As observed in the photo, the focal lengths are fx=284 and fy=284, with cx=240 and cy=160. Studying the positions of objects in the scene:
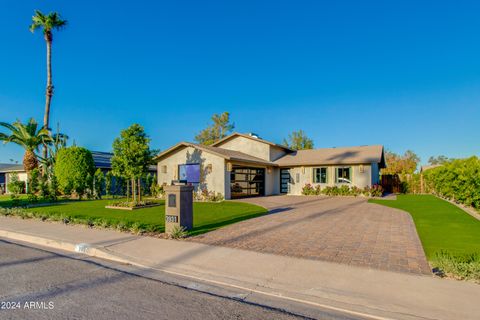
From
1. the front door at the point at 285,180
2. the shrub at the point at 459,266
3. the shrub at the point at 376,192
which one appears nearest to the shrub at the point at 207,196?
the front door at the point at 285,180

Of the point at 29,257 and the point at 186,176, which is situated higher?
the point at 186,176

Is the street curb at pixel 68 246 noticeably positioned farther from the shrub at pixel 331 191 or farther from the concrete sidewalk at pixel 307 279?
the shrub at pixel 331 191

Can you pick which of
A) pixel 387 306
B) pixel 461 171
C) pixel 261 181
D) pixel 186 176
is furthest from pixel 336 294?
pixel 261 181

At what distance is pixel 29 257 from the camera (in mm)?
6262

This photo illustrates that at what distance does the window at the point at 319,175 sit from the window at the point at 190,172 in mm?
10035

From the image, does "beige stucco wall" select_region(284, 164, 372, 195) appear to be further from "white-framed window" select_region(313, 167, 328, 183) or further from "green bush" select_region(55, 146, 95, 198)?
"green bush" select_region(55, 146, 95, 198)

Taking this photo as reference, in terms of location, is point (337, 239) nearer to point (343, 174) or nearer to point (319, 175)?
point (343, 174)

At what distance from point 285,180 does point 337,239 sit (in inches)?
718

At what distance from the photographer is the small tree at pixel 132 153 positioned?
14.9 metres

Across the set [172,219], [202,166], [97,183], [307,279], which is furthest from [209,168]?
[307,279]

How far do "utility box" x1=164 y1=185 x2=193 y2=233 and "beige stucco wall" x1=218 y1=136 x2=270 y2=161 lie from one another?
1738cm

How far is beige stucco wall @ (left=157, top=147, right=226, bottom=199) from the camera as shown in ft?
62.8

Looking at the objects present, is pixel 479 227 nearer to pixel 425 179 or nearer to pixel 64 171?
pixel 425 179

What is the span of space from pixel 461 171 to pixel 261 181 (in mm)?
13909
